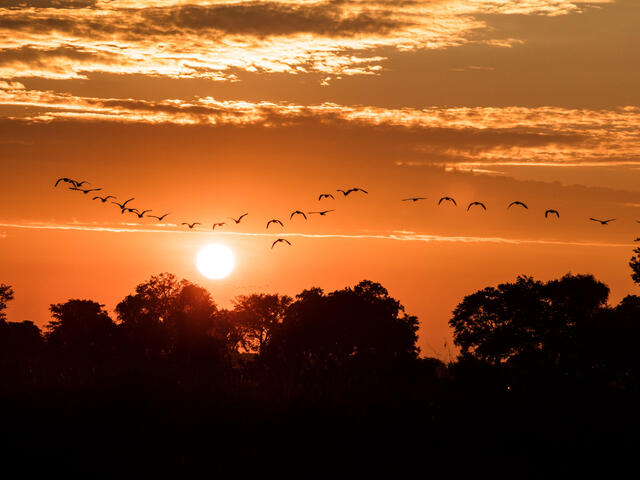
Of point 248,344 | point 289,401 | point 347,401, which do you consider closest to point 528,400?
point 347,401

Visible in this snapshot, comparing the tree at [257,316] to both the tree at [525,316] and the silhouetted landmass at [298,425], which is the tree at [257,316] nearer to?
the tree at [525,316]

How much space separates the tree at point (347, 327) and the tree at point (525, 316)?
29.2 feet

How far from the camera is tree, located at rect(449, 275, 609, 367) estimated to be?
97375 millimetres

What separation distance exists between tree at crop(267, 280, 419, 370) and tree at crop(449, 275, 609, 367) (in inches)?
351

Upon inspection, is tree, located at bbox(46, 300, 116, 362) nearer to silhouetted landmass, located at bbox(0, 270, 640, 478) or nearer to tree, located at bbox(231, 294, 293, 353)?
tree, located at bbox(231, 294, 293, 353)

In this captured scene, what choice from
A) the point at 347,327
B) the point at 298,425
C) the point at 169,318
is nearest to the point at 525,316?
the point at 347,327

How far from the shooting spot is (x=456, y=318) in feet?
336

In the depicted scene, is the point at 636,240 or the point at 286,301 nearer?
the point at 636,240

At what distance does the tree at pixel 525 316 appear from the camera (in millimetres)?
97375

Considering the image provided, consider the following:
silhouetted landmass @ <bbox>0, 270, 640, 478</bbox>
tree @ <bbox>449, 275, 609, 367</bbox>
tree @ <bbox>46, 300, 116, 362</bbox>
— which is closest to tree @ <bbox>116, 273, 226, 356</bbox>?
tree @ <bbox>46, 300, 116, 362</bbox>

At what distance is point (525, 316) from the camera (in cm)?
9981

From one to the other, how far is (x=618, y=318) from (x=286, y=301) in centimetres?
7588

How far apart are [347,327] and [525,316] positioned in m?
23.6

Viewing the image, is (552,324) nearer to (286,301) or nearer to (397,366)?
(397,366)
